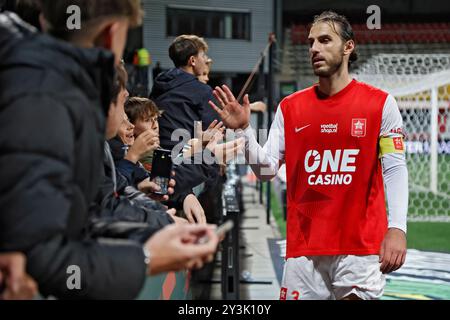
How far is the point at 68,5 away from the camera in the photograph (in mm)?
1090

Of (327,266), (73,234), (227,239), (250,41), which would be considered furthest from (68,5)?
(250,41)

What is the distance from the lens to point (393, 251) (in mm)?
2246

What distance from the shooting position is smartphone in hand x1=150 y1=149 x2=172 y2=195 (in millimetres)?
2078

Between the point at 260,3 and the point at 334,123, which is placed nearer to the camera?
the point at 334,123

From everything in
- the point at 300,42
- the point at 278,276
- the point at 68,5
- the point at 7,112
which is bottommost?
the point at 278,276

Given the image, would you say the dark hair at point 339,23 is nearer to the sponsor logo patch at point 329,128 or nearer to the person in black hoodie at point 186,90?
the sponsor logo patch at point 329,128

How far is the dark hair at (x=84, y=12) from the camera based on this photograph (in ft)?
3.54

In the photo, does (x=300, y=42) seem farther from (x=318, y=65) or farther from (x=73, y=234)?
(x=73, y=234)

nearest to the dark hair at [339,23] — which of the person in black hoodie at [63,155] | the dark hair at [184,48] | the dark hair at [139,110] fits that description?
the dark hair at [184,48]

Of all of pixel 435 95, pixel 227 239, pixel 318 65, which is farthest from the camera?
pixel 435 95

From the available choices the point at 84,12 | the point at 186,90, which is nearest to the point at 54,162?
the point at 84,12

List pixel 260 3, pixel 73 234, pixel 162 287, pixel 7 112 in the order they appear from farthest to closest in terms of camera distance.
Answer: pixel 260 3 < pixel 162 287 < pixel 73 234 < pixel 7 112

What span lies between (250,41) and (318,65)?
68.4ft

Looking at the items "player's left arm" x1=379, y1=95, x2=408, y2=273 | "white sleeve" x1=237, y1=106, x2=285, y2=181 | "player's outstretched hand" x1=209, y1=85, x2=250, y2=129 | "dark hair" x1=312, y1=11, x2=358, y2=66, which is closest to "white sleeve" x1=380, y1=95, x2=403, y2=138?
"player's left arm" x1=379, y1=95, x2=408, y2=273
